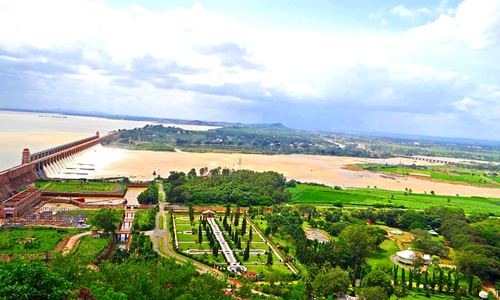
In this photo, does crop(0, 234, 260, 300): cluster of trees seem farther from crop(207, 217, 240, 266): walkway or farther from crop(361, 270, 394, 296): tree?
crop(361, 270, 394, 296): tree

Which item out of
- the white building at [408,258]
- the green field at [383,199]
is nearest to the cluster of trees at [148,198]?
the green field at [383,199]

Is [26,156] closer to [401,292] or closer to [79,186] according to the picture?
[79,186]

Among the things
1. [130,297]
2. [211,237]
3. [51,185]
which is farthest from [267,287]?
[51,185]

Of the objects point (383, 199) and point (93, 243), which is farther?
point (383, 199)

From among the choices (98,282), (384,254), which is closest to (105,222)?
(98,282)

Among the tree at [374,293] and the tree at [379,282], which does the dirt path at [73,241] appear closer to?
the tree at [374,293]
